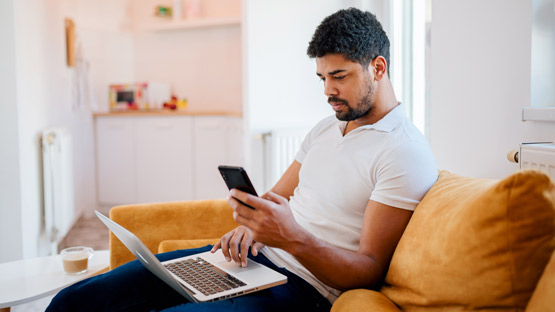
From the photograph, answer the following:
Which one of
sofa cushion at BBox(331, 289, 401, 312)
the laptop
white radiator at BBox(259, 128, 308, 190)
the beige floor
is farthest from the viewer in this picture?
the beige floor

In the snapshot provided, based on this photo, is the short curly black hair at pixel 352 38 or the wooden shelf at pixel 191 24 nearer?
the short curly black hair at pixel 352 38

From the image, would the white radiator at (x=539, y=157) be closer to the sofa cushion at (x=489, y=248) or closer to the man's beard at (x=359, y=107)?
the sofa cushion at (x=489, y=248)

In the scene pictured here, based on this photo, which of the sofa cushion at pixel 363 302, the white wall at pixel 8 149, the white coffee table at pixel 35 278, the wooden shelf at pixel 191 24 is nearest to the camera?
the sofa cushion at pixel 363 302

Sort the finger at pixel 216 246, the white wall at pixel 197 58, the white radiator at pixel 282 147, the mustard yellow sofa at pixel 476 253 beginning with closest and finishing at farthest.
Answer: the mustard yellow sofa at pixel 476 253, the finger at pixel 216 246, the white radiator at pixel 282 147, the white wall at pixel 197 58

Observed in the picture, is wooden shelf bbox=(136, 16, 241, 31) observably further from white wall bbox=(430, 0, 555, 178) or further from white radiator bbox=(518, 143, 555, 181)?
white radiator bbox=(518, 143, 555, 181)

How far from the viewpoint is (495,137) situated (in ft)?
4.95

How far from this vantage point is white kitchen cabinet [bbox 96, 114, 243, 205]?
14.8 ft

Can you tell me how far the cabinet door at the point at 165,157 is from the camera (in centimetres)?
456

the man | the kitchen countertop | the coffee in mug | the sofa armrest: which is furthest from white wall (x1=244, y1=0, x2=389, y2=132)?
the man

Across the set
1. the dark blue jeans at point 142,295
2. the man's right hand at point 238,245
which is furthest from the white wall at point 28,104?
the man's right hand at point 238,245

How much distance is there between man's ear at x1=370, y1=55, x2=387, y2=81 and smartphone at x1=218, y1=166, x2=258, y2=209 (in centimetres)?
51

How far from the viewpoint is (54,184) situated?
3.09m

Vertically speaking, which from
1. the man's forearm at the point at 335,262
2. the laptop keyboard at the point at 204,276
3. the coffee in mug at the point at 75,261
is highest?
the man's forearm at the point at 335,262

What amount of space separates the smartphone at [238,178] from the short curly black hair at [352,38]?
0.45 m
